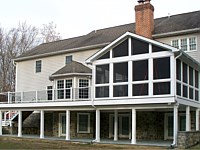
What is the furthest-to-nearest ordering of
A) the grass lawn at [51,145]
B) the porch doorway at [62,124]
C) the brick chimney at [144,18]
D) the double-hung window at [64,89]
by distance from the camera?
the porch doorway at [62,124], the double-hung window at [64,89], the brick chimney at [144,18], the grass lawn at [51,145]

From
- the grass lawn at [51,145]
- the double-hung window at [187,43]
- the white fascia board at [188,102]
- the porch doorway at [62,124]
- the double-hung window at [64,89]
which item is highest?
the double-hung window at [187,43]

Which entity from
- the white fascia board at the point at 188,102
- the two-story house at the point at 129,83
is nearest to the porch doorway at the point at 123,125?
the two-story house at the point at 129,83

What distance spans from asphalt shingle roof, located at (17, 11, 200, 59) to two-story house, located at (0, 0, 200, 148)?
93 millimetres

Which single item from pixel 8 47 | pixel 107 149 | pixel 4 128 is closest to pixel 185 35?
pixel 107 149

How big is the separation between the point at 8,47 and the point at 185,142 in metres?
37.8

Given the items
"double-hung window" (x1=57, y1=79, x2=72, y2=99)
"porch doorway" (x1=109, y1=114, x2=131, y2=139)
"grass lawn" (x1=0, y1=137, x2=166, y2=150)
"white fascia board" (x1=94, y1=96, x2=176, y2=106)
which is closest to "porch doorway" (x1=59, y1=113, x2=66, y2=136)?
"double-hung window" (x1=57, y1=79, x2=72, y2=99)

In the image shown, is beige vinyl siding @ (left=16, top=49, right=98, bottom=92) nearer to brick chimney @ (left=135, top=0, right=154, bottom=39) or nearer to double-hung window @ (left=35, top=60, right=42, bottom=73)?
double-hung window @ (left=35, top=60, right=42, bottom=73)

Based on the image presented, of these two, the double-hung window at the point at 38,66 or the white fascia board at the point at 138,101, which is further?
the double-hung window at the point at 38,66

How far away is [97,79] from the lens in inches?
816

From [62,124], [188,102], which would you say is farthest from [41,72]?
[188,102]

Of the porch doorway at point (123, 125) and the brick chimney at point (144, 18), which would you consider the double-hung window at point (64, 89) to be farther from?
the brick chimney at point (144, 18)

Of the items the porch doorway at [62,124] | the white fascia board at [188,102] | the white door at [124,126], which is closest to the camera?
the white fascia board at [188,102]

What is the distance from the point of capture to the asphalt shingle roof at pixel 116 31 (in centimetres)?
2352

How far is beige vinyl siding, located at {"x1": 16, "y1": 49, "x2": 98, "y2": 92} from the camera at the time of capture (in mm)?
28250
